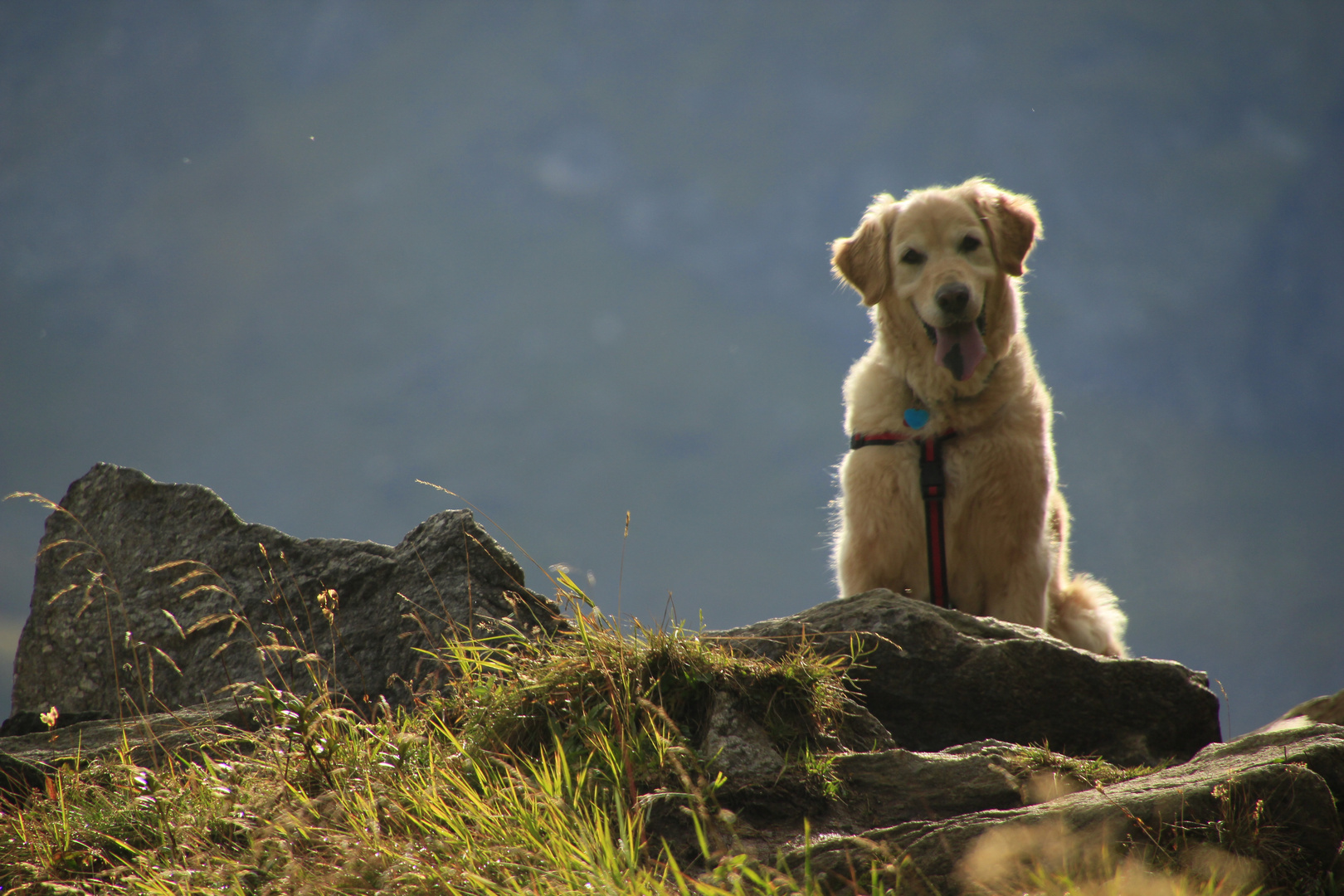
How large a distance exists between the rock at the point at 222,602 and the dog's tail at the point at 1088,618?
3307 millimetres

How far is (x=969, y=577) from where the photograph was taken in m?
5.03

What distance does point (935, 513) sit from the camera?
16.0ft

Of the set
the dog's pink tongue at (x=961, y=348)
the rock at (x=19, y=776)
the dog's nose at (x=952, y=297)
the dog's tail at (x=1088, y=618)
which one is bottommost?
the rock at (x=19, y=776)

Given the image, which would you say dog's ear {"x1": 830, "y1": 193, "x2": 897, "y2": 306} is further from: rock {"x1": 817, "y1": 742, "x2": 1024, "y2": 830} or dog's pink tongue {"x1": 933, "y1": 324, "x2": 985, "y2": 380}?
rock {"x1": 817, "y1": 742, "x2": 1024, "y2": 830}

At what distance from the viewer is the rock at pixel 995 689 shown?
3.62 meters

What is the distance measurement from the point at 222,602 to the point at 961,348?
14.1ft

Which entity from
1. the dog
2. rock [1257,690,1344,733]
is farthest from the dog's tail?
rock [1257,690,1344,733]

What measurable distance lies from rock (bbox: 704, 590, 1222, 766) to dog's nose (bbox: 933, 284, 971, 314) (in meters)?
1.84

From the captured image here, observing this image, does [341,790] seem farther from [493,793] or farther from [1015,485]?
[1015,485]

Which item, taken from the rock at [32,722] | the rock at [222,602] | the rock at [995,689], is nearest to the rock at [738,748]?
the rock at [995,689]

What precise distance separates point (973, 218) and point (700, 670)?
10.7 ft

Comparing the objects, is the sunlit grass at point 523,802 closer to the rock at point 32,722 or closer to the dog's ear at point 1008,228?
the rock at point 32,722

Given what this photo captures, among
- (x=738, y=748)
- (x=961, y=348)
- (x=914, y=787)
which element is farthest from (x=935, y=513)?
(x=738, y=748)

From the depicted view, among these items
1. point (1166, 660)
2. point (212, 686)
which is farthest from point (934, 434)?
point (212, 686)
